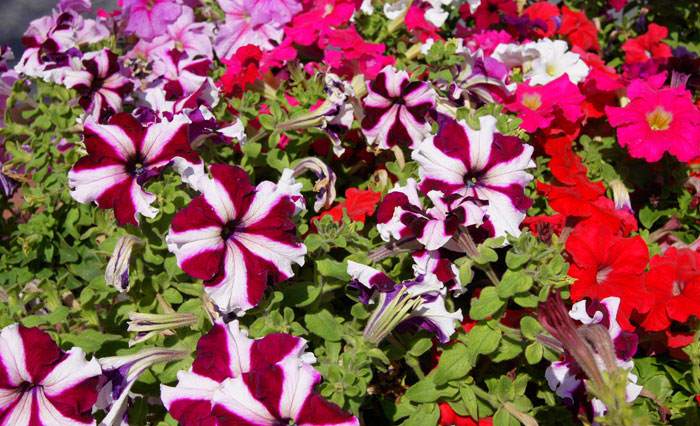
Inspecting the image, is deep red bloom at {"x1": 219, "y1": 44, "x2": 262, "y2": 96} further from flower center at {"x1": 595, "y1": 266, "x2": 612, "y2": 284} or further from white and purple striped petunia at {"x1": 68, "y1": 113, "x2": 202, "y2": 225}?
flower center at {"x1": 595, "y1": 266, "x2": 612, "y2": 284}

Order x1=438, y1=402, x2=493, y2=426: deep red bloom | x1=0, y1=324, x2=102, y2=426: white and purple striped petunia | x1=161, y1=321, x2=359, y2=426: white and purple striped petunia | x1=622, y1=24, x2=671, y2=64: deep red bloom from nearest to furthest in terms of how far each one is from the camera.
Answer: x1=161, y1=321, x2=359, y2=426: white and purple striped petunia → x1=0, y1=324, x2=102, y2=426: white and purple striped petunia → x1=438, y1=402, x2=493, y2=426: deep red bloom → x1=622, y1=24, x2=671, y2=64: deep red bloom

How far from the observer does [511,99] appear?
1.77m

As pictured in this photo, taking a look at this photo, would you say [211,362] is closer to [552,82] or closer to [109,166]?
[109,166]

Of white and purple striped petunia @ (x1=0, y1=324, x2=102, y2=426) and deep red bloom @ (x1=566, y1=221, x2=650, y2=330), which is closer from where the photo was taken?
white and purple striped petunia @ (x1=0, y1=324, x2=102, y2=426)

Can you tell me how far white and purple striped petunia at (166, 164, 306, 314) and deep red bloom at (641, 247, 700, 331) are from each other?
710mm

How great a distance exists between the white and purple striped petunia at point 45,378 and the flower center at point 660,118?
137 cm

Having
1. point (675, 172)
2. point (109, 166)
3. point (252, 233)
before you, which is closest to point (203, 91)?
point (109, 166)

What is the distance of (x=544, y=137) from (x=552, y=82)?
142 mm

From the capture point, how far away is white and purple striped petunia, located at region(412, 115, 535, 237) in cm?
132

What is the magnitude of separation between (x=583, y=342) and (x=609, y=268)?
0.29 m

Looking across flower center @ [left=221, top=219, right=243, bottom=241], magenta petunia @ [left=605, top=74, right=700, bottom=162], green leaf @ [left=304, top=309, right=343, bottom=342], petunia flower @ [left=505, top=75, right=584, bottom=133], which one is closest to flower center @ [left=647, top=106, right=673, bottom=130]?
magenta petunia @ [left=605, top=74, right=700, bottom=162]

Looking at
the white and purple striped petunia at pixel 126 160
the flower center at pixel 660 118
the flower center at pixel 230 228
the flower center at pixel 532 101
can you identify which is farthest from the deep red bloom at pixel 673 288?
the white and purple striped petunia at pixel 126 160

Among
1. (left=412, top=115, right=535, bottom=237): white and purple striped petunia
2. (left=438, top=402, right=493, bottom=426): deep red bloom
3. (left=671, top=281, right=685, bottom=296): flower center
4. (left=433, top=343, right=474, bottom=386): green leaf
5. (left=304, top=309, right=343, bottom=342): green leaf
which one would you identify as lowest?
(left=438, top=402, right=493, bottom=426): deep red bloom

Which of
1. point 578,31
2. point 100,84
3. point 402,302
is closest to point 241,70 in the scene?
point 100,84
